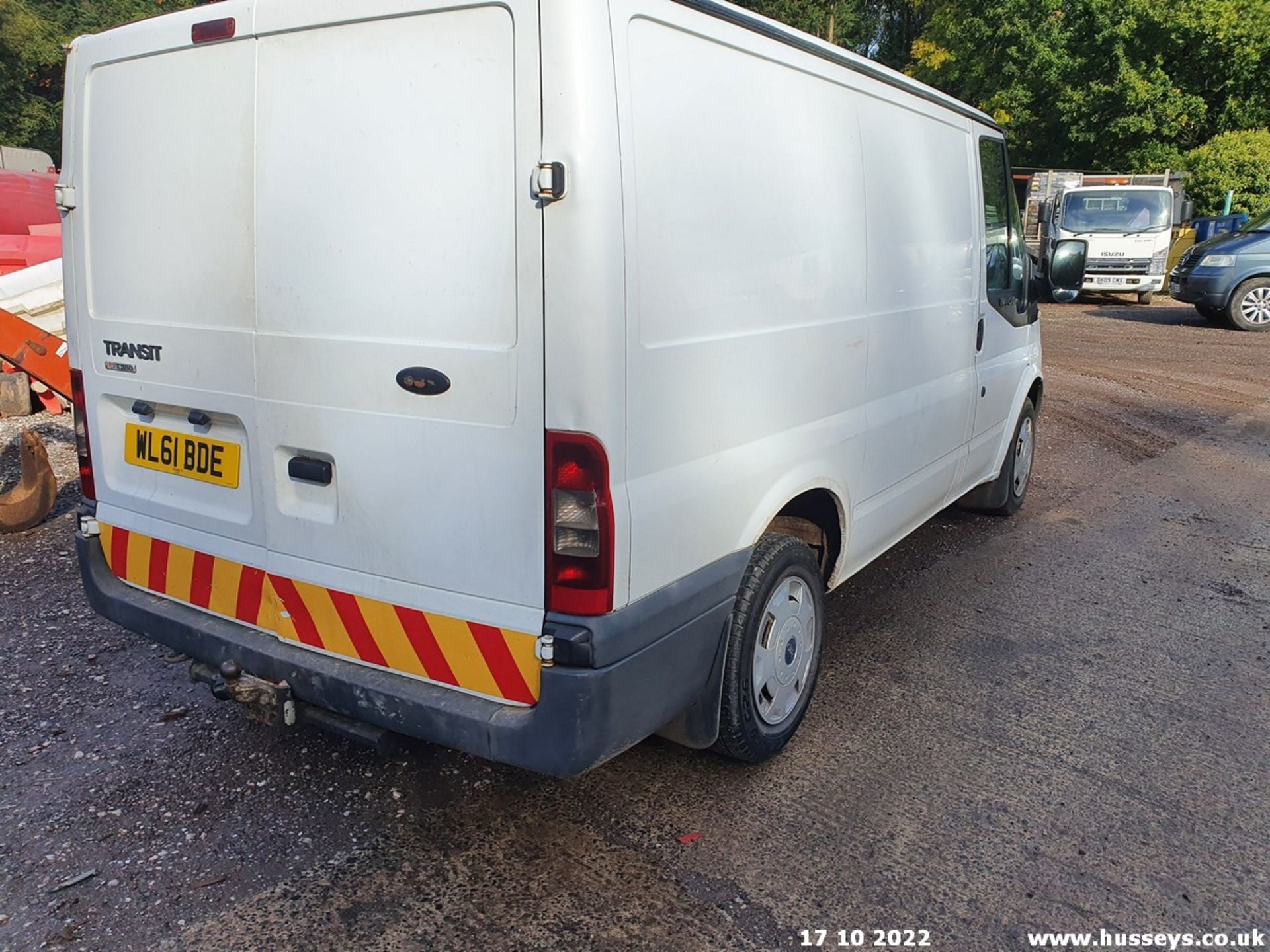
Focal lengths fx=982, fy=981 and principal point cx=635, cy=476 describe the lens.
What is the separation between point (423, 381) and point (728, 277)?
870 mm

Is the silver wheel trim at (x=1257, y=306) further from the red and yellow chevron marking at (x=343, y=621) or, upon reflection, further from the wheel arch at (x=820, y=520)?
the red and yellow chevron marking at (x=343, y=621)

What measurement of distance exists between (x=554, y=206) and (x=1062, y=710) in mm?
2706

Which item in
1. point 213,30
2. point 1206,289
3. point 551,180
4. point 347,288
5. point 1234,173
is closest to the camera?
point 551,180

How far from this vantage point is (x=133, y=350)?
3014mm

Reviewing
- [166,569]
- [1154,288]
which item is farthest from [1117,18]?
[166,569]

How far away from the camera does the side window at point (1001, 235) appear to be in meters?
4.73

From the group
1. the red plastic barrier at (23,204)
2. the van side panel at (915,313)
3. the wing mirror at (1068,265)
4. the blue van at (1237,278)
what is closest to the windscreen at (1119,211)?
the blue van at (1237,278)

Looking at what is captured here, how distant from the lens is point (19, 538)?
5.40 m

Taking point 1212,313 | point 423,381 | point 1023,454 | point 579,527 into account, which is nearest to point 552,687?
point 579,527

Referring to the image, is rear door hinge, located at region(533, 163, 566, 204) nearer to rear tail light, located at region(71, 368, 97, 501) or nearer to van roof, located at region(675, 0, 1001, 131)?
van roof, located at region(675, 0, 1001, 131)

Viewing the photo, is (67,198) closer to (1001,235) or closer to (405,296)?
(405,296)

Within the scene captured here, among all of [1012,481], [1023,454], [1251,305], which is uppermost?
[1251,305]

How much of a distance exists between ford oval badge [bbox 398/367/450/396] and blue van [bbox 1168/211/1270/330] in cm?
1528

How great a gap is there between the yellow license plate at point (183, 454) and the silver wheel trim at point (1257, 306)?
15.6 m
